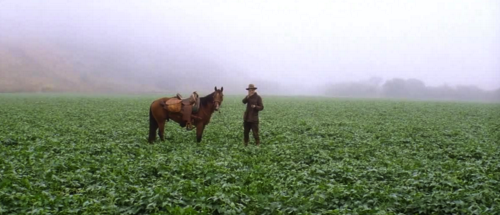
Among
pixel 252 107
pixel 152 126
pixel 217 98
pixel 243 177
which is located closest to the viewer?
pixel 243 177

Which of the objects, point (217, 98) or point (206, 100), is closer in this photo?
point (217, 98)

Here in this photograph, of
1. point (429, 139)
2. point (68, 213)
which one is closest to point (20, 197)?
point (68, 213)

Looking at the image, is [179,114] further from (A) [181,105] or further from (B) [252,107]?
(B) [252,107]

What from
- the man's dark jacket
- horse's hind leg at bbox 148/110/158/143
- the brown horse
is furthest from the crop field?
the man's dark jacket

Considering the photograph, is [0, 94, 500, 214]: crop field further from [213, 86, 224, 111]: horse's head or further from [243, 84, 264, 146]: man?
[213, 86, 224, 111]: horse's head

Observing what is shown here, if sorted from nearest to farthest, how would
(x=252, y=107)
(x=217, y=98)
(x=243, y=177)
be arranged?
(x=243, y=177) → (x=252, y=107) → (x=217, y=98)

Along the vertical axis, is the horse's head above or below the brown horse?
above

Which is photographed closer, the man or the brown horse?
the man

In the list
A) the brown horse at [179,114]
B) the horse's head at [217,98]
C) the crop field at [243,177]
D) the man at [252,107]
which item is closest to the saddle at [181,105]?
the brown horse at [179,114]

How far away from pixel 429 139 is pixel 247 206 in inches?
486

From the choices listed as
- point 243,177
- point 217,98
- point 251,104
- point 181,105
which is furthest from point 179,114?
point 243,177

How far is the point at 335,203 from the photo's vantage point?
7.80 m

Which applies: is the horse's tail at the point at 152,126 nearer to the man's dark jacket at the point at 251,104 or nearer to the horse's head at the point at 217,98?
the horse's head at the point at 217,98

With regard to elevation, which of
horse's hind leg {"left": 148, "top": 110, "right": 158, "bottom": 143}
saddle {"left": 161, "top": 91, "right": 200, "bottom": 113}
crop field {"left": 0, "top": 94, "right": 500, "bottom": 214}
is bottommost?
crop field {"left": 0, "top": 94, "right": 500, "bottom": 214}
